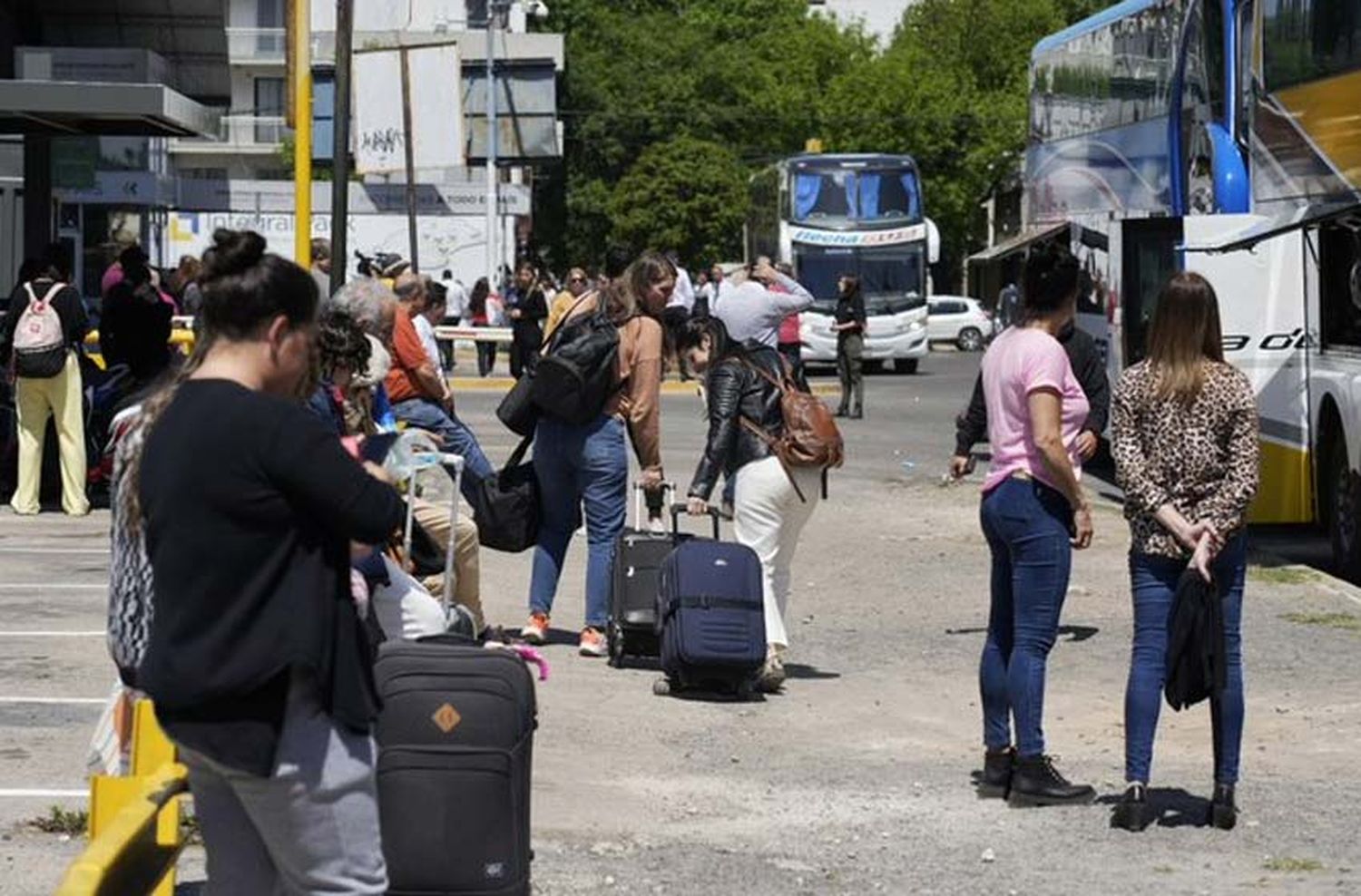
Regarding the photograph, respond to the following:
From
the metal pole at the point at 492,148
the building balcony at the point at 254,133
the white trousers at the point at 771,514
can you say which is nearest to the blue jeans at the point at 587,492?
the white trousers at the point at 771,514

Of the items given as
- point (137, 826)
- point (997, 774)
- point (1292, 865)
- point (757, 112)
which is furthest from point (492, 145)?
point (137, 826)

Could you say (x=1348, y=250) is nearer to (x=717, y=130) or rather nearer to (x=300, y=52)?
(x=300, y=52)

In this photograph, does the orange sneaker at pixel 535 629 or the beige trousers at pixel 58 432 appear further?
the beige trousers at pixel 58 432

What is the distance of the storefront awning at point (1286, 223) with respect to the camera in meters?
17.1

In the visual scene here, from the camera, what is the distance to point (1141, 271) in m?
23.2

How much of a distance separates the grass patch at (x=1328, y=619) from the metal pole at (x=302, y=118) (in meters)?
5.74

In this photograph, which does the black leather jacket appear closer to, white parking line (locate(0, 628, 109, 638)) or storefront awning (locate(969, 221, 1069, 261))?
white parking line (locate(0, 628, 109, 638))

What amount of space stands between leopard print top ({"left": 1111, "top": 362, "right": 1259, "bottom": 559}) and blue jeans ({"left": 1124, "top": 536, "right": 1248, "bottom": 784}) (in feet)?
0.36

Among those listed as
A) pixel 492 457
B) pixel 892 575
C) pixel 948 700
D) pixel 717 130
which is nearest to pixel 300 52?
pixel 892 575

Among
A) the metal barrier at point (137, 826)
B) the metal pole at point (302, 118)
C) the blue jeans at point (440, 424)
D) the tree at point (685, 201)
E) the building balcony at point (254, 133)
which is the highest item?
the building balcony at point (254, 133)

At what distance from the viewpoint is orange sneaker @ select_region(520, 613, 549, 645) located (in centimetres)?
1249

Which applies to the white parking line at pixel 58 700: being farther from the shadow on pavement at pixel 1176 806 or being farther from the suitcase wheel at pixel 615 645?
the shadow on pavement at pixel 1176 806

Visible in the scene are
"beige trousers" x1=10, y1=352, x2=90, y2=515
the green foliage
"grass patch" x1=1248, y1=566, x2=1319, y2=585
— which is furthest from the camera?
the green foliage

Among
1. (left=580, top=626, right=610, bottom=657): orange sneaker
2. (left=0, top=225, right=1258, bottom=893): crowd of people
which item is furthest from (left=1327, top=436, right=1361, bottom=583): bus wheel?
(left=580, top=626, right=610, bottom=657): orange sneaker
